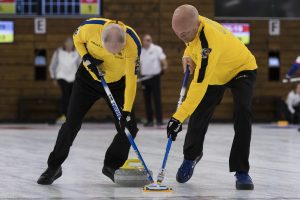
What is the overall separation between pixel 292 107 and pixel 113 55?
11.5 meters

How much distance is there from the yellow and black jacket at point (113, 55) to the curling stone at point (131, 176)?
451 mm

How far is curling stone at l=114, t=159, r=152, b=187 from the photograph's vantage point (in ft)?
21.0

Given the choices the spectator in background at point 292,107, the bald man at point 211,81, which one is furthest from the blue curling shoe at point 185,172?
the spectator in background at point 292,107

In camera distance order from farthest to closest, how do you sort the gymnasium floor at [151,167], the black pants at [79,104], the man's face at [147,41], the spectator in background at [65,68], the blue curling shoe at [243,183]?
the spectator in background at [65,68], the man's face at [147,41], the black pants at [79,104], the blue curling shoe at [243,183], the gymnasium floor at [151,167]

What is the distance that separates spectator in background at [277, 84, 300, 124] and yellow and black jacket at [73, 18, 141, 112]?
11.2m

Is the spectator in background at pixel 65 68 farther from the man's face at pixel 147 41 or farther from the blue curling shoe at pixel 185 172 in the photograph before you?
the blue curling shoe at pixel 185 172

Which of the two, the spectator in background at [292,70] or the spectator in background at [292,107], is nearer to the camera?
the spectator in background at [292,70]

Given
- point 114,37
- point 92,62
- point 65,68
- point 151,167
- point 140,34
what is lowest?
point 65,68

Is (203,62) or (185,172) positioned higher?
(203,62)

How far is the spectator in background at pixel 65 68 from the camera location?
1586 centimetres

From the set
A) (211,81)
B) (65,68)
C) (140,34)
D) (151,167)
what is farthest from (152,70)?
(211,81)

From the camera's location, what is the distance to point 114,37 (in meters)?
6.00

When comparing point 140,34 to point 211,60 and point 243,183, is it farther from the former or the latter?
point 211,60

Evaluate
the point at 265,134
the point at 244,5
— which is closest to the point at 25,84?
the point at 244,5
